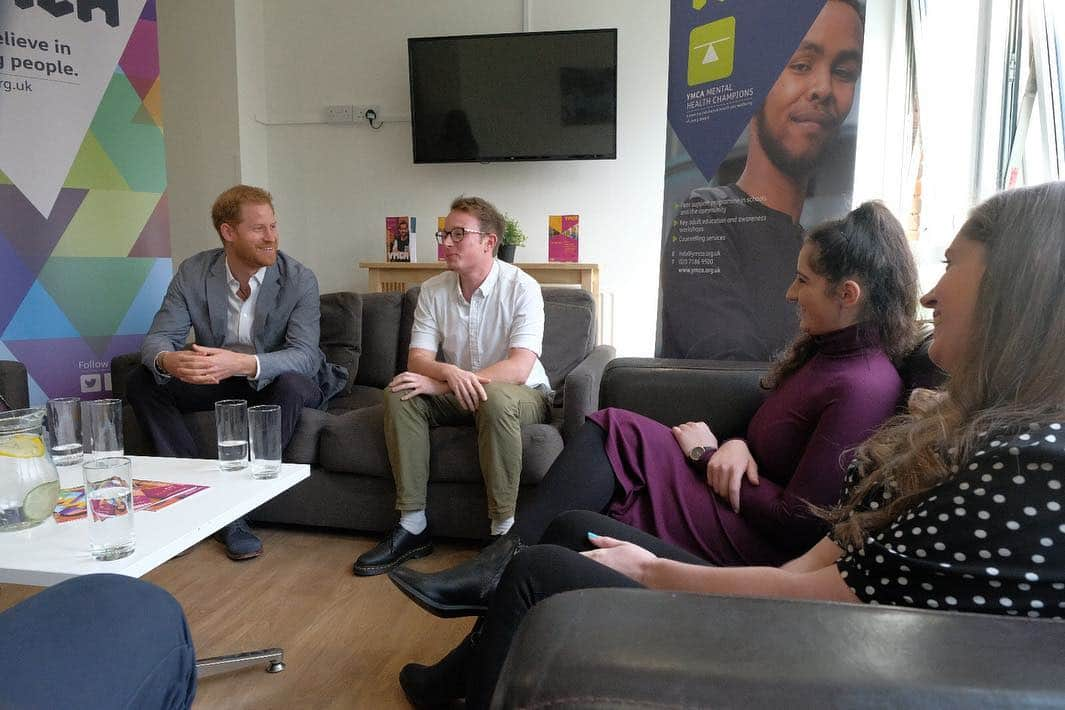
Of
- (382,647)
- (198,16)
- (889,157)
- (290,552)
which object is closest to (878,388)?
(382,647)

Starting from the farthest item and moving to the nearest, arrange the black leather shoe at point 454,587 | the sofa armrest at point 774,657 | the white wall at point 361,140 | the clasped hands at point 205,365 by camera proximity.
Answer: the white wall at point 361,140 < the clasped hands at point 205,365 < the black leather shoe at point 454,587 < the sofa armrest at point 774,657

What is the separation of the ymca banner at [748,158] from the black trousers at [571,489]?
0.90 meters

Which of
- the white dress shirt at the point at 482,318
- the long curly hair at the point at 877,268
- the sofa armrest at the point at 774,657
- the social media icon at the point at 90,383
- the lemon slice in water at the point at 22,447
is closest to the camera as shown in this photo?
the sofa armrest at the point at 774,657

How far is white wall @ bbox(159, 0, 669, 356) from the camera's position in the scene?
433 cm

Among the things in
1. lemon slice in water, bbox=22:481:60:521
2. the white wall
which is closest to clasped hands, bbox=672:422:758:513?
lemon slice in water, bbox=22:481:60:521

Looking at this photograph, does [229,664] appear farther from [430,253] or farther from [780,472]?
[430,253]

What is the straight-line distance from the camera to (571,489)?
1.54 meters

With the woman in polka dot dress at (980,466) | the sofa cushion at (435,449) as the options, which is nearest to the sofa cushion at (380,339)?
the sofa cushion at (435,449)

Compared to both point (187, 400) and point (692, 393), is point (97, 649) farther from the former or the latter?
point (187, 400)

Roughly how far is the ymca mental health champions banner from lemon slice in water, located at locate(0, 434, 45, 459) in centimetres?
206

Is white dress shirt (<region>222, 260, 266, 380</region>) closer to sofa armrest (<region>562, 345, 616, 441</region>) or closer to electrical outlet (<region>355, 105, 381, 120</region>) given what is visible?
sofa armrest (<region>562, 345, 616, 441</region>)

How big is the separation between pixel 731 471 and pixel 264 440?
1.03m

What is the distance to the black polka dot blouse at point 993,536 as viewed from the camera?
24.3 inches

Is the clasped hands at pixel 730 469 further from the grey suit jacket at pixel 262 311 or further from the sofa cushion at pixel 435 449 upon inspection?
the grey suit jacket at pixel 262 311
